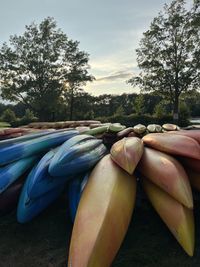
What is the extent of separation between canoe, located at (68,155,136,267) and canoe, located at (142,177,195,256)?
7.8 inches

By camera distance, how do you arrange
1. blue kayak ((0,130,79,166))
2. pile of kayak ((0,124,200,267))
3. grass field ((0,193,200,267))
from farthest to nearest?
blue kayak ((0,130,79,166)) < grass field ((0,193,200,267)) < pile of kayak ((0,124,200,267))

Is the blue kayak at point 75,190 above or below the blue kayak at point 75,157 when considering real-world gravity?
below

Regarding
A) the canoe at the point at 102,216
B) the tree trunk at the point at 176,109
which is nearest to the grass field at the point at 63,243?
the canoe at the point at 102,216

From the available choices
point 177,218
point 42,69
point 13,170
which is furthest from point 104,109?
point 177,218

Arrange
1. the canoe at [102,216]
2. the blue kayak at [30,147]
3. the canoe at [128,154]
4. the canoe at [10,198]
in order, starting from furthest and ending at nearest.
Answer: the blue kayak at [30,147], the canoe at [10,198], the canoe at [128,154], the canoe at [102,216]

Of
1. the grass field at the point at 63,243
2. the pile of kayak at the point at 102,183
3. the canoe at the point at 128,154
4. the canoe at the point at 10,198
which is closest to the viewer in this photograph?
the pile of kayak at the point at 102,183

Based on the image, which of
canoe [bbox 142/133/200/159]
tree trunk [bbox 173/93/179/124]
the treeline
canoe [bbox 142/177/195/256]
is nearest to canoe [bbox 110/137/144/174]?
canoe [bbox 142/133/200/159]

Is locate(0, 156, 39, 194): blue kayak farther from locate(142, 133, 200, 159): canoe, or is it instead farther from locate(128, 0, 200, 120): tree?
locate(128, 0, 200, 120): tree

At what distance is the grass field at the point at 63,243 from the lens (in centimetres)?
206

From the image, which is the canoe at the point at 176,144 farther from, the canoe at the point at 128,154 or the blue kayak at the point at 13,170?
the blue kayak at the point at 13,170

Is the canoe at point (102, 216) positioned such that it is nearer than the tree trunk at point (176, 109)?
Yes

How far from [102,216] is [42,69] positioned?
2514cm

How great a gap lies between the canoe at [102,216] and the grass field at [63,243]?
11.8 inches

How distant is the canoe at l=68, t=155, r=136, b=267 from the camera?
1.73 meters
